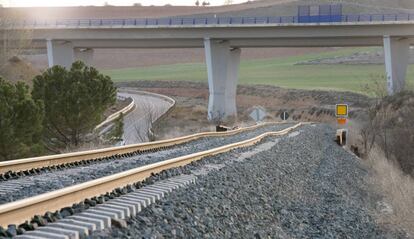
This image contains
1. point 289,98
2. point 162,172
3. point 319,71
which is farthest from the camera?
point 319,71

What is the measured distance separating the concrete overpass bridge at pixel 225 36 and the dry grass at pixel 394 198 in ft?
106

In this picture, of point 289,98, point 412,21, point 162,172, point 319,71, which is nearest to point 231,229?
point 162,172

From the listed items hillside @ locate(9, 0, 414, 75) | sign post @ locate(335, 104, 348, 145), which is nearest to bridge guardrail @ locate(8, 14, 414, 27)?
sign post @ locate(335, 104, 348, 145)

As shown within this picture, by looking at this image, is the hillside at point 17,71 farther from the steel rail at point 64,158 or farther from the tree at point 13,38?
the steel rail at point 64,158

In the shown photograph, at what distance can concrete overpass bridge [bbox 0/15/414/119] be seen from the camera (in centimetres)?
5769

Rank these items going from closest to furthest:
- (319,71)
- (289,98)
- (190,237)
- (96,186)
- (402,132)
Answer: (190,237) → (96,186) → (402,132) → (289,98) → (319,71)

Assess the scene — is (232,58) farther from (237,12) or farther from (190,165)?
(237,12)

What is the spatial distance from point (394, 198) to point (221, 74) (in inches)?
1842

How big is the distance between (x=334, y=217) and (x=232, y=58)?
51682 mm

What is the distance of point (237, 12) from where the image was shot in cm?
15638

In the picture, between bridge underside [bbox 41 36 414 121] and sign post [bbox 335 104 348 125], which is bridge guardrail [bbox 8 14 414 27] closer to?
bridge underside [bbox 41 36 414 121]

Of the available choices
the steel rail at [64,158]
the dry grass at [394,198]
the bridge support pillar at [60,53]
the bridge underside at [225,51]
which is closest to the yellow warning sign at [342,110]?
the dry grass at [394,198]

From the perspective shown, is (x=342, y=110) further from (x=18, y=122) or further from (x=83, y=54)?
(x=83, y=54)

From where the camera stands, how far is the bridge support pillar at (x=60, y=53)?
6631cm
